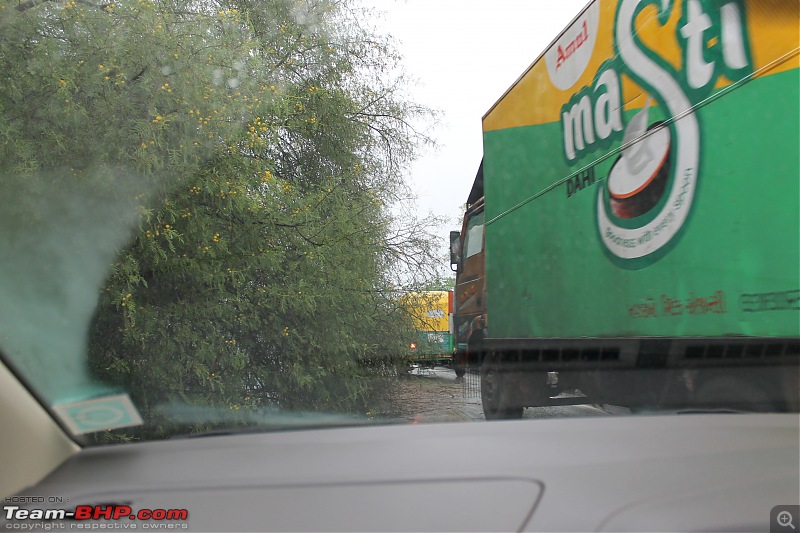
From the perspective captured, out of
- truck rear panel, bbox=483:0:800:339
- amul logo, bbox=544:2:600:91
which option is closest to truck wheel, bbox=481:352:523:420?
truck rear panel, bbox=483:0:800:339

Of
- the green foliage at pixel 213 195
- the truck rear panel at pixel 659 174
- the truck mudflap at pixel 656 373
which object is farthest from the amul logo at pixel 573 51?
the green foliage at pixel 213 195

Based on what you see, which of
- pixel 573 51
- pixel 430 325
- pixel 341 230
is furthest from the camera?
pixel 430 325

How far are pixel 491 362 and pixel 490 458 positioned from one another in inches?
175

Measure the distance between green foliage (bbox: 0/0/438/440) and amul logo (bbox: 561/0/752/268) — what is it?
2.65 m

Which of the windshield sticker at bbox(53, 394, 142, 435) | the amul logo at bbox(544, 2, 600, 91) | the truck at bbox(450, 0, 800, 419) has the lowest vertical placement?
the windshield sticker at bbox(53, 394, 142, 435)

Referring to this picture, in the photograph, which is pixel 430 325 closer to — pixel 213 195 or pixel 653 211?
pixel 213 195

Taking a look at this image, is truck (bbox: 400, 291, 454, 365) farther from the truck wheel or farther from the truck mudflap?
the truck mudflap

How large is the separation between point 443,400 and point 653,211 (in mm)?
2718

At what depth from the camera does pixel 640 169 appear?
4078 millimetres

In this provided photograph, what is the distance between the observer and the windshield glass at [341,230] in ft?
10.7

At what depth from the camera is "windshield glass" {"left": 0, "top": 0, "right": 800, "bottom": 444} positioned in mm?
3252

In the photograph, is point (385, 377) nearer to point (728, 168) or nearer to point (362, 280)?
point (362, 280)

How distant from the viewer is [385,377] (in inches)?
267

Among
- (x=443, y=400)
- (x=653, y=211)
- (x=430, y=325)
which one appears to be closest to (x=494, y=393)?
(x=443, y=400)
